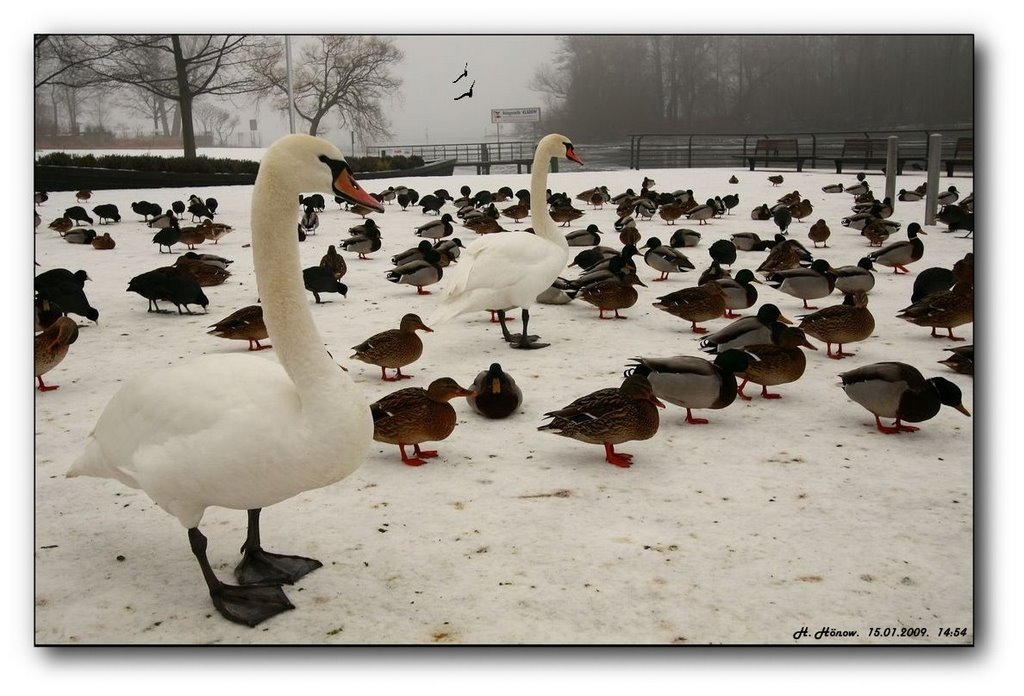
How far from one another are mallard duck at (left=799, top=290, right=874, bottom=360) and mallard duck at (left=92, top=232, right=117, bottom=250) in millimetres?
Answer: 7094

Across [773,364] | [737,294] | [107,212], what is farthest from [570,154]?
[107,212]

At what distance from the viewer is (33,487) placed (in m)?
3.44

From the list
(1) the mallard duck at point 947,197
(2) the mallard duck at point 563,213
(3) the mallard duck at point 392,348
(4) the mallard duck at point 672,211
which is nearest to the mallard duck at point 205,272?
(3) the mallard duck at point 392,348

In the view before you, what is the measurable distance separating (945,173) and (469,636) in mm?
4986

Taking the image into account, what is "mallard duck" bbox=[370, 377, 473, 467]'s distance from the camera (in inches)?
174

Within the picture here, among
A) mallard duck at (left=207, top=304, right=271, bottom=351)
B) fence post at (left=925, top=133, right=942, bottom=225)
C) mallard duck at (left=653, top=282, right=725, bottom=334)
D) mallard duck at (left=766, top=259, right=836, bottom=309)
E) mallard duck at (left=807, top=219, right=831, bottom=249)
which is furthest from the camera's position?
mallard duck at (left=807, top=219, right=831, bottom=249)

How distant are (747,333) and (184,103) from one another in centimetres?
391

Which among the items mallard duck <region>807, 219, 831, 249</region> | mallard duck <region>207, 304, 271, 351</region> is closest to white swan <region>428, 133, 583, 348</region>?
mallard duck <region>207, 304, 271, 351</region>

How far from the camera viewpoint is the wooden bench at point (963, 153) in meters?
4.16

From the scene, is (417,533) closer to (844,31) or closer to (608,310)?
(844,31)

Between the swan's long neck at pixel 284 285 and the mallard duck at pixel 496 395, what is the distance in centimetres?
225

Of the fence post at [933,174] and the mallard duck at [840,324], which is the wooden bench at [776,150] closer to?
the fence post at [933,174]

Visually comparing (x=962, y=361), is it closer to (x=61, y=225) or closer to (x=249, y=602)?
(x=249, y=602)

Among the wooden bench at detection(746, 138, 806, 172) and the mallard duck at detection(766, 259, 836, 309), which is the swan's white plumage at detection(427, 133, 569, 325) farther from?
the mallard duck at detection(766, 259, 836, 309)
